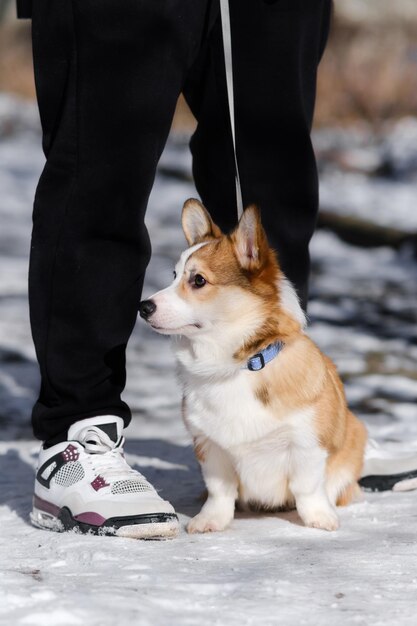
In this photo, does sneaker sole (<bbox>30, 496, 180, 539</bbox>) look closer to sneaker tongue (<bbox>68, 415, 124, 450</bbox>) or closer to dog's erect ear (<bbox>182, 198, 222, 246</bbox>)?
sneaker tongue (<bbox>68, 415, 124, 450</bbox>)

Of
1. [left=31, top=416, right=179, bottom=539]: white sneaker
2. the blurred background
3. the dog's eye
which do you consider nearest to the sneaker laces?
[left=31, top=416, right=179, bottom=539]: white sneaker

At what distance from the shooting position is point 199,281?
234 cm

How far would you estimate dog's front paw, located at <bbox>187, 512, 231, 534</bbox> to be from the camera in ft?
7.55

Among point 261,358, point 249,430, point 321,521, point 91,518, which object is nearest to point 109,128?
point 261,358

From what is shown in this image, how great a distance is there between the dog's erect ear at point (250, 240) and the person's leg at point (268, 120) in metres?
0.27

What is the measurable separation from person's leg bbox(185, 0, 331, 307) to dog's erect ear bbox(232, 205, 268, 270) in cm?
27

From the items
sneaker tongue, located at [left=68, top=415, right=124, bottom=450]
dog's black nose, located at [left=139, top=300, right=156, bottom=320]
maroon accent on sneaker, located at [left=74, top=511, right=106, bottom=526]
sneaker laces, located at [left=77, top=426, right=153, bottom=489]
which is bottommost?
maroon accent on sneaker, located at [left=74, top=511, right=106, bottom=526]

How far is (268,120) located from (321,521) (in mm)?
984

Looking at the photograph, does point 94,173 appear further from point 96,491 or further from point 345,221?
point 345,221

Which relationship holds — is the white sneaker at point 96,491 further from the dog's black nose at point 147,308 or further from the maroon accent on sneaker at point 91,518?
the dog's black nose at point 147,308

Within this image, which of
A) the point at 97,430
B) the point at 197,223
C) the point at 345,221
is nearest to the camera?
the point at 97,430

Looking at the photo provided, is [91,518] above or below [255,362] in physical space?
below

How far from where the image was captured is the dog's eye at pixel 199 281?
2.34 m

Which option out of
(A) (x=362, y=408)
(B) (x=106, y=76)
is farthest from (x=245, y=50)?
(A) (x=362, y=408)
